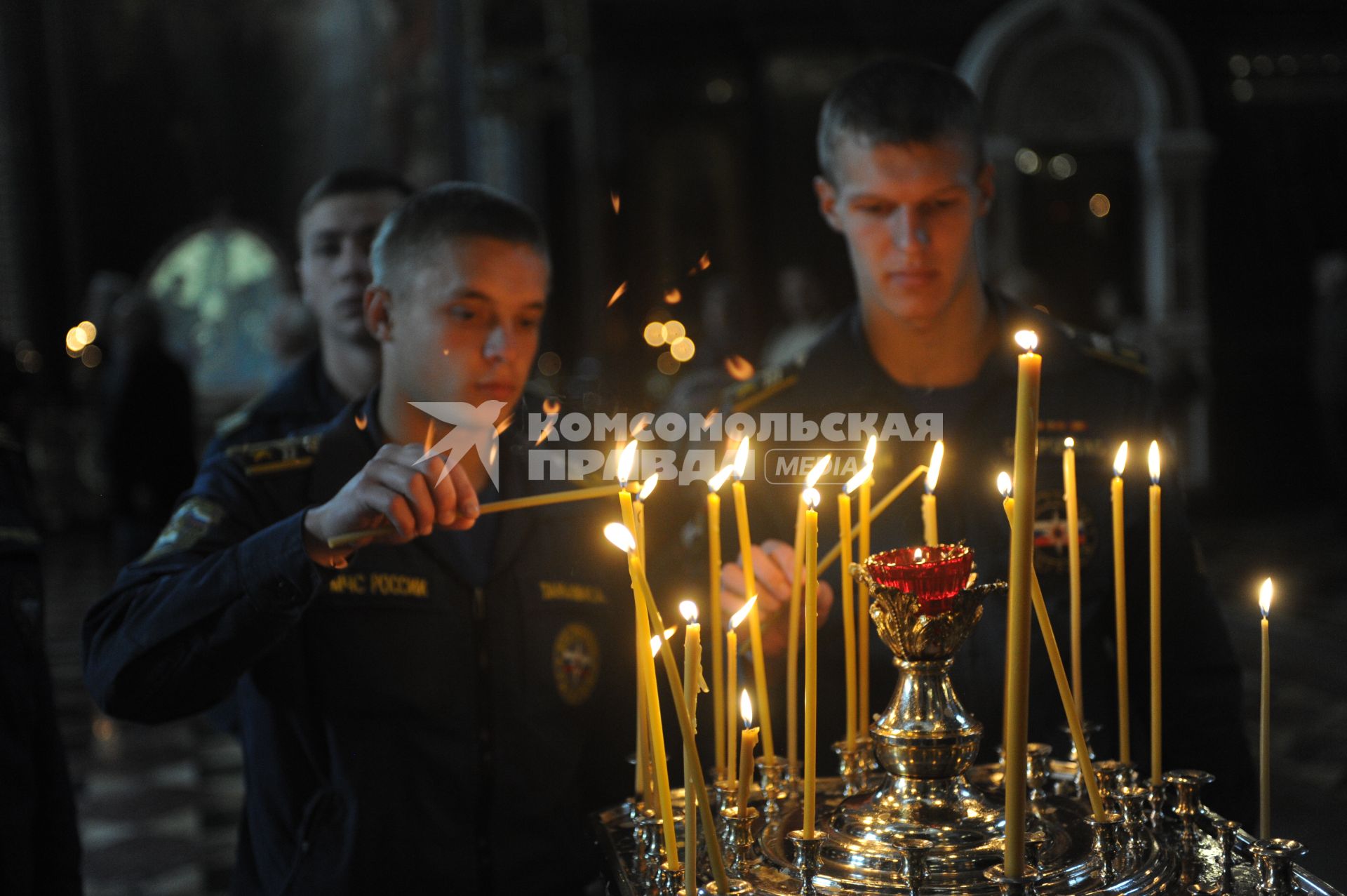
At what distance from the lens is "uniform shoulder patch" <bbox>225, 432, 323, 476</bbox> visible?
2033 mm

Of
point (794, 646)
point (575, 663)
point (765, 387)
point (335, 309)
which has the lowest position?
point (575, 663)

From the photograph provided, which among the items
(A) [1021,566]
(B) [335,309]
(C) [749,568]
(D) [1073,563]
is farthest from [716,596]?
(B) [335,309]

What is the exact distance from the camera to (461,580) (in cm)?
195

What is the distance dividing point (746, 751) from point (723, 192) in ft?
30.9

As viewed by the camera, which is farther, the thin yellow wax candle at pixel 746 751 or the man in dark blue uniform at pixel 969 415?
the man in dark blue uniform at pixel 969 415

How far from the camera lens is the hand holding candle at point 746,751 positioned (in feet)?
3.70

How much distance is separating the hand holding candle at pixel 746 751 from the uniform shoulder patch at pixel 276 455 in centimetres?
107

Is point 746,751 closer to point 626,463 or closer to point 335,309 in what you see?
point 626,463

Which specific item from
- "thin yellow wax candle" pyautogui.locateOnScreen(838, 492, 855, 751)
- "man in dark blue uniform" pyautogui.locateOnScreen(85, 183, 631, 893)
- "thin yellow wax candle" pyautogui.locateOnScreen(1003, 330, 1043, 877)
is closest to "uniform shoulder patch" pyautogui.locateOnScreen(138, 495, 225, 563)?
"man in dark blue uniform" pyautogui.locateOnScreen(85, 183, 631, 893)

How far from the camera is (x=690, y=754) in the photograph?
1.04 meters

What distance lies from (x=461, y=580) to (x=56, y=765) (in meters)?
0.69

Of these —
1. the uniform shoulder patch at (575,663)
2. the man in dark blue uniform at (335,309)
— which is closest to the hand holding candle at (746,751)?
the uniform shoulder patch at (575,663)

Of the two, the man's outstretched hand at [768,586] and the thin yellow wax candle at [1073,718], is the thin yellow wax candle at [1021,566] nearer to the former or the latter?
the thin yellow wax candle at [1073,718]

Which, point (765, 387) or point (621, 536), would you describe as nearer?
point (621, 536)
